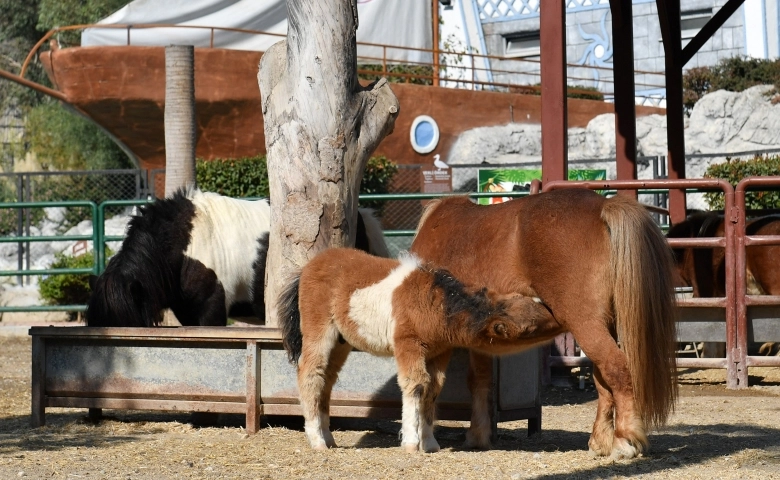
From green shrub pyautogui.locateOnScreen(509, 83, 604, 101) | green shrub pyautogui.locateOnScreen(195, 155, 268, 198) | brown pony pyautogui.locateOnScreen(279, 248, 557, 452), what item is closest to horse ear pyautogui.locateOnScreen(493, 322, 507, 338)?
brown pony pyautogui.locateOnScreen(279, 248, 557, 452)

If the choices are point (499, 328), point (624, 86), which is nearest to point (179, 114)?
point (624, 86)

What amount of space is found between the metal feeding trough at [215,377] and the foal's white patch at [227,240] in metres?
1.12

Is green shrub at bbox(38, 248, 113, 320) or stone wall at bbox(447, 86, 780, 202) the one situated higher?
stone wall at bbox(447, 86, 780, 202)

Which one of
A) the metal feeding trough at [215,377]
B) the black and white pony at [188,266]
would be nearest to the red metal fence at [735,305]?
the metal feeding trough at [215,377]

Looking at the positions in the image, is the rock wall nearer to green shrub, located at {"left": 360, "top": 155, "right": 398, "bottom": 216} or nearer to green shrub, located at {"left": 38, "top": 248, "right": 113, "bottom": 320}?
green shrub, located at {"left": 360, "top": 155, "right": 398, "bottom": 216}

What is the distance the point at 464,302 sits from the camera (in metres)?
4.94

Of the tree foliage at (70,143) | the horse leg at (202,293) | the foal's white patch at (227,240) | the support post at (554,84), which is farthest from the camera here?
the tree foliage at (70,143)

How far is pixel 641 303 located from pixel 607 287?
0.19 m

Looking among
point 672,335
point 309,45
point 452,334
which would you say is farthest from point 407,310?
point 309,45

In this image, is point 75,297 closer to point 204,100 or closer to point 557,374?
point 204,100

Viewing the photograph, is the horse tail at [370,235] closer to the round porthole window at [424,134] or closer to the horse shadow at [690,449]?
the horse shadow at [690,449]

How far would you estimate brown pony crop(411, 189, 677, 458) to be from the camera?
4.86 m

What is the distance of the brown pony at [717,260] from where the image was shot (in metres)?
8.73

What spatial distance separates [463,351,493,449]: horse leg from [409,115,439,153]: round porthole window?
582 inches
